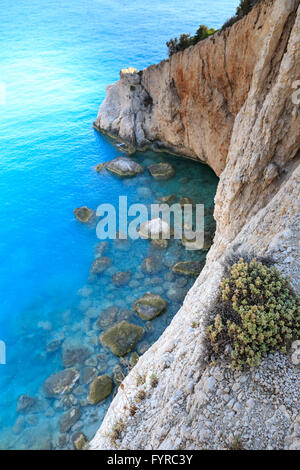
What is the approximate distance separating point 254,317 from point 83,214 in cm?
1837

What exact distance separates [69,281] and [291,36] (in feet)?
52.8

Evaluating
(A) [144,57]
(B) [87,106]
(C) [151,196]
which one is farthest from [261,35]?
(A) [144,57]

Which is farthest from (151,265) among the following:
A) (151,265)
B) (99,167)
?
(99,167)

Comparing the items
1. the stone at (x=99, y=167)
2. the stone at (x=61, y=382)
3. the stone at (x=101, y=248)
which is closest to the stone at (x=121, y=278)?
the stone at (x=101, y=248)

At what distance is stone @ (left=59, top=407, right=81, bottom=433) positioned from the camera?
12.2 meters

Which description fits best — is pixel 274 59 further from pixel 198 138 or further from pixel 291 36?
pixel 198 138

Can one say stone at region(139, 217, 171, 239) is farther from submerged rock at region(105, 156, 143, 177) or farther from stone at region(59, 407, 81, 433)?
stone at region(59, 407, 81, 433)

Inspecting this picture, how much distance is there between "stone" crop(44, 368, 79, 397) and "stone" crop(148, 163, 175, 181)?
16.5 meters

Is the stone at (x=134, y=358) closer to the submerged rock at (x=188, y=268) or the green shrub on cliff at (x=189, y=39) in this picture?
the submerged rock at (x=188, y=268)

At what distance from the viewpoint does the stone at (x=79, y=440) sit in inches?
455

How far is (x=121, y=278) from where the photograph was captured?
1769 centimetres

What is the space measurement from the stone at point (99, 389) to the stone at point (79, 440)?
1.24 meters

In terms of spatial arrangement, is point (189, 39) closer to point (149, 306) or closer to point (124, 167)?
point (124, 167)

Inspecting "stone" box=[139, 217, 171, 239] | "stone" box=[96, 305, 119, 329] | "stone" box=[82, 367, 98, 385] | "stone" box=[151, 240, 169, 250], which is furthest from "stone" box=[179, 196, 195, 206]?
"stone" box=[82, 367, 98, 385]
